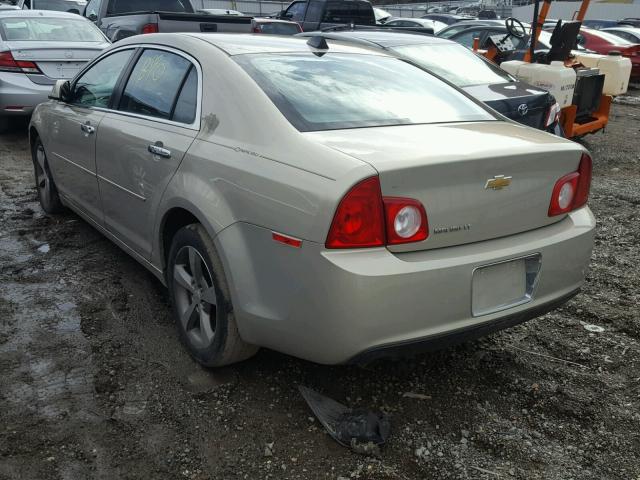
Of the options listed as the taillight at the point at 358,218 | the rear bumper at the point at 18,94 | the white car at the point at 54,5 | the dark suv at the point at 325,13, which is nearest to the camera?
the taillight at the point at 358,218

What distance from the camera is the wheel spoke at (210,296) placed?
2912mm

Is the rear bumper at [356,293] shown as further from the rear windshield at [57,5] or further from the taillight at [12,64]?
the rear windshield at [57,5]

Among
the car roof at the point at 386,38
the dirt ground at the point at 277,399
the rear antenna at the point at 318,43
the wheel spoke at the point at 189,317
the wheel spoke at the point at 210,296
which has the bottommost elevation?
the dirt ground at the point at 277,399

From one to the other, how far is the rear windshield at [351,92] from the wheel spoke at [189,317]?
3.62ft

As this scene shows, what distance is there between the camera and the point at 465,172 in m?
2.51

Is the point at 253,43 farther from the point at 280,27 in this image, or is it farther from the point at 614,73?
the point at 280,27

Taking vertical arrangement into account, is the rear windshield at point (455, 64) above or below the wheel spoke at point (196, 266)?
above

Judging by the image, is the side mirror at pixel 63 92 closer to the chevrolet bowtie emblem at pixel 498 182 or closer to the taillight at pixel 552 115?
the chevrolet bowtie emblem at pixel 498 182

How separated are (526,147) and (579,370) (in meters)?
1.29

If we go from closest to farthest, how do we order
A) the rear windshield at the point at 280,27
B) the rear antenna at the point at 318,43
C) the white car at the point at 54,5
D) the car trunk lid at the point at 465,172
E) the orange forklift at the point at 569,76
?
the car trunk lid at the point at 465,172 → the rear antenna at the point at 318,43 → the orange forklift at the point at 569,76 → the rear windshield at the point at 280,27 → the white car at the point at 54,5

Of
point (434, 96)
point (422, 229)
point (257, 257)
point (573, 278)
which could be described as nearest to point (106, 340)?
point (257, 257)

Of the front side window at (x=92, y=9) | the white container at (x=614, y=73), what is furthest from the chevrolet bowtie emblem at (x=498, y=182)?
the front side window at (x=92, y=9)

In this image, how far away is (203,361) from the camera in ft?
10.2

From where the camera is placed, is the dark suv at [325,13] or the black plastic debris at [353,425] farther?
the dark suv at [325,13]
